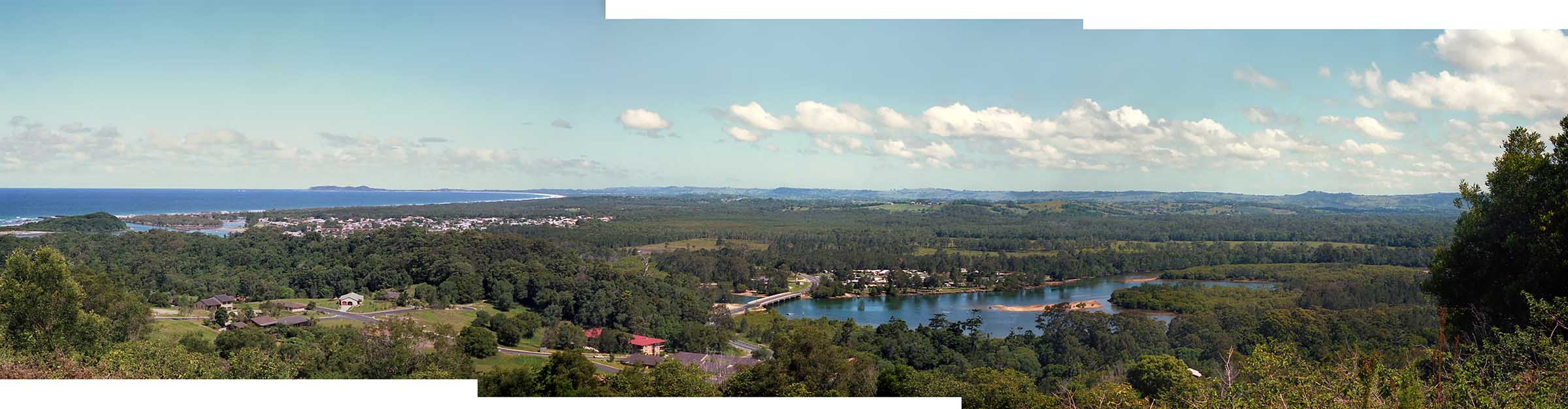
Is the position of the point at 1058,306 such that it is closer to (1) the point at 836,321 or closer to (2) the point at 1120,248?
(1) the point at 836,321

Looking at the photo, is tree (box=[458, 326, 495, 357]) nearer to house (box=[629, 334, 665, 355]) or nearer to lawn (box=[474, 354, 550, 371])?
lawn (box=[474, 354, 550, 371])

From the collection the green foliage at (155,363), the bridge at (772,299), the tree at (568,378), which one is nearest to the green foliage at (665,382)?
the tree at (568,378)

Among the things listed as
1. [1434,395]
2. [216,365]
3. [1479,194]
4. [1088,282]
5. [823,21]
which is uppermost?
[823,21]

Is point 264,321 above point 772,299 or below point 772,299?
above

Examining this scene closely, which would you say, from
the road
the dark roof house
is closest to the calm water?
the road

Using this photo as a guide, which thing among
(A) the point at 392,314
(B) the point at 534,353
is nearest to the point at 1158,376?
(B) the point at 534,353

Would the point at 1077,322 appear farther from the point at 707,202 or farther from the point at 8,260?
the point at 8,260

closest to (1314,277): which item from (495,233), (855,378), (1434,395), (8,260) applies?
(855,378)
